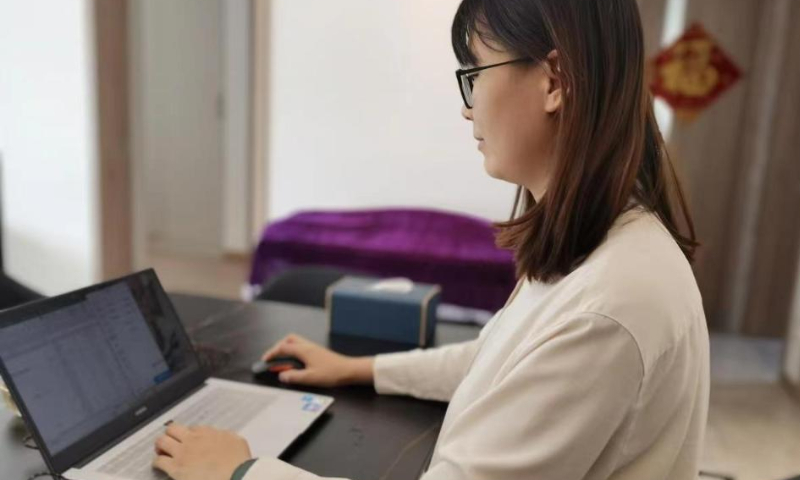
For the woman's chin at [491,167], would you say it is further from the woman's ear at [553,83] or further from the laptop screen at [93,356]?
the laptop screen at [93,356]

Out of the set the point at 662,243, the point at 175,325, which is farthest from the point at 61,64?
the point at 662,243

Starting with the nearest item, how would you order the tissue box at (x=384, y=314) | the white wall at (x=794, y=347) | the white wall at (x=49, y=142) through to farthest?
the tissue box at (x=384, y=314)
the white wall at (x=794, y=347)
the white wall at (x=49, y=142)

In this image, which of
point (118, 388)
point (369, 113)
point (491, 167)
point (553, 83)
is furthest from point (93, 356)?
point (369, 113)

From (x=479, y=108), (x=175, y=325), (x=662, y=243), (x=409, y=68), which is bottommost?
(x=175, y=325)

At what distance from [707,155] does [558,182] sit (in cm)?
365

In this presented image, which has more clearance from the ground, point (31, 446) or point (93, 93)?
point (93, 93)

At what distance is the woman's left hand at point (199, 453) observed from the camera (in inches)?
31.3

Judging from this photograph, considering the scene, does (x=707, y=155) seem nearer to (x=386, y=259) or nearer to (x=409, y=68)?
(x=409, y=68)

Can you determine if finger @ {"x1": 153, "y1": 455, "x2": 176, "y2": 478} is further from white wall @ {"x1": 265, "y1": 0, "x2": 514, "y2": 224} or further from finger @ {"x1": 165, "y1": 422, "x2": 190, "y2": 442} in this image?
white wall @ {"x1": 265, "y1": 0, "x2": 514, "y2": 224}

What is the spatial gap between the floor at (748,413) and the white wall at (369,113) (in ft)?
3.93

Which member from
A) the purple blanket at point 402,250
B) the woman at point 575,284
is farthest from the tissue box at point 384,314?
the purple blanket at point 402,250

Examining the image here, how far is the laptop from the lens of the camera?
2.60 feet

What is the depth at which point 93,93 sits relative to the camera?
3279mm

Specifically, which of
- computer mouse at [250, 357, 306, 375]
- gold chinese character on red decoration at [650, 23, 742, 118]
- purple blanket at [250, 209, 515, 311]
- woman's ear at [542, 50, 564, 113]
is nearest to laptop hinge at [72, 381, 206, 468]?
computer mouse at [250, 357, 306, 375]
